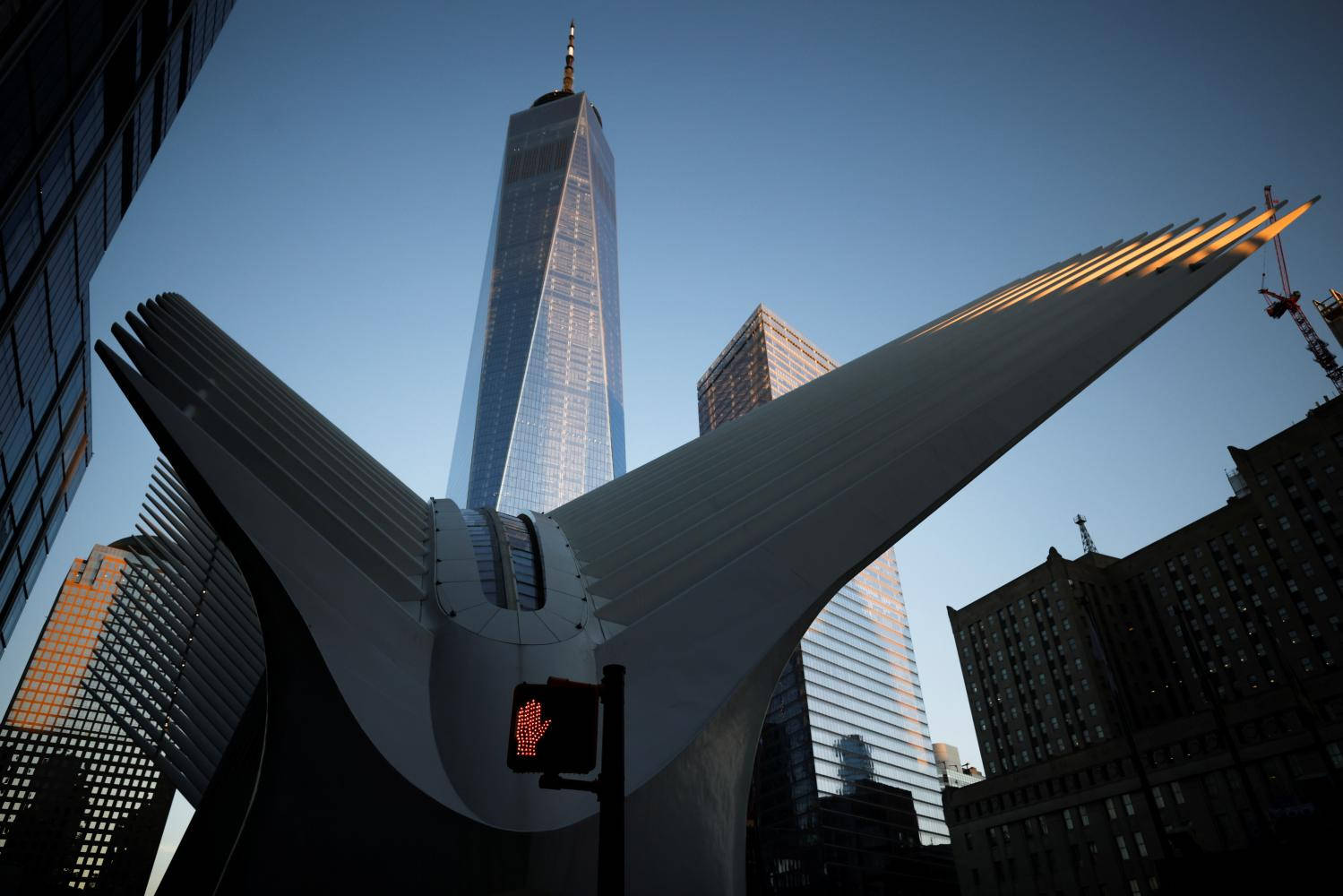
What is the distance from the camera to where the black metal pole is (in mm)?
3824

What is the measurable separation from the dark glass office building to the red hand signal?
2634 cm

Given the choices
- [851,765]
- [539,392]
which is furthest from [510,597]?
[539,392]

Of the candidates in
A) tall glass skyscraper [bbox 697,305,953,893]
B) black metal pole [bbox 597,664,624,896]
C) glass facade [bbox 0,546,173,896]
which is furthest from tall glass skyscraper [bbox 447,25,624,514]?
black metal pole [bbox 597,664,624,896]

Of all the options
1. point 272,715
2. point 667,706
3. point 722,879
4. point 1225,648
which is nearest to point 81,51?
point 272,715

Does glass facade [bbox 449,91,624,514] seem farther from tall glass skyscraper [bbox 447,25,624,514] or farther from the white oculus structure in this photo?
the white oculus structure

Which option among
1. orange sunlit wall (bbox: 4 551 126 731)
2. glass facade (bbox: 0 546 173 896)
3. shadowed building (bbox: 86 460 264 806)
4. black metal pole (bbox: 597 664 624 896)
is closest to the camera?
black metal pole (bbox: 597 664 624 896)

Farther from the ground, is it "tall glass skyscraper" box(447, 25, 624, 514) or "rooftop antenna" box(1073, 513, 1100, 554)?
"tall glass skyscraper" box(447, 25, 624, 514)

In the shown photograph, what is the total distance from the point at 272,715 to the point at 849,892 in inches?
4792

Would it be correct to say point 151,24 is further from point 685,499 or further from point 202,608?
point 685,499

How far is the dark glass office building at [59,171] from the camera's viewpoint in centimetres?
2467

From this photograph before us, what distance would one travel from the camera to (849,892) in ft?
367

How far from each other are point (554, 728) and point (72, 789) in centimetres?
14822

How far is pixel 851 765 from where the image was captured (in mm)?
121125

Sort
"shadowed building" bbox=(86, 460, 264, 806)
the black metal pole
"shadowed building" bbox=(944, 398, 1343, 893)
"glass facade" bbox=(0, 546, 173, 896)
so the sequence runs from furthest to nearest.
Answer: "glass facade" bbox=(0, 546, 173, 896), "shadowed building" bbox=(944, 398, 1343, 893), "shadowed building" bbox=(86, 460, 264, 806), the black metal pole
